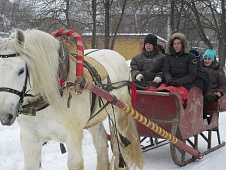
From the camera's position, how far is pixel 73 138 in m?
2.95

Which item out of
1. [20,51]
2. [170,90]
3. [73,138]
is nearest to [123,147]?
[170,90]

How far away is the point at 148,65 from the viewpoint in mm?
5055

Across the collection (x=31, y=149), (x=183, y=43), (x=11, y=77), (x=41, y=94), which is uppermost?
(x=183, y=43)

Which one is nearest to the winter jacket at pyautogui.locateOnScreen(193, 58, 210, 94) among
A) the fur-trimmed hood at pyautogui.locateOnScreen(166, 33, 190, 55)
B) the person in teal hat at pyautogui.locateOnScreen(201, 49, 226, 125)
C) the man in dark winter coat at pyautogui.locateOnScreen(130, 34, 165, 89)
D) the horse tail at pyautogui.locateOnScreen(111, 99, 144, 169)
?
the fur-trimmed hood at pyautogui.locateOnScreen(166, 33, 190, 55)

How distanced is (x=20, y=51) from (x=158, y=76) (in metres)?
2.82

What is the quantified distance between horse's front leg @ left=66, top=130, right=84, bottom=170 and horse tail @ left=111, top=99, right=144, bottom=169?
1181 millimetres

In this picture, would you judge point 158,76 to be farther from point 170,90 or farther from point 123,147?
point 123,147

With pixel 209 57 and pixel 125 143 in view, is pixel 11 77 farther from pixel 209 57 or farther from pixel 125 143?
pixel 209 57

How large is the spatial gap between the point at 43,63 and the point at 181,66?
270cm

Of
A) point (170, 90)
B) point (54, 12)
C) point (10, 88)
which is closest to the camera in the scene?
point (10, 88)

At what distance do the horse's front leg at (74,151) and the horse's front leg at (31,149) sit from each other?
12.5 inches

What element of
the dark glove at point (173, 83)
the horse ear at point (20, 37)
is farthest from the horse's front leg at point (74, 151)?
the dark glove at point (173, 83)

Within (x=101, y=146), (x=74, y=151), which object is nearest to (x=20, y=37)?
(x=74, y=151)

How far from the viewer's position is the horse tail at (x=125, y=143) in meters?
4.25
